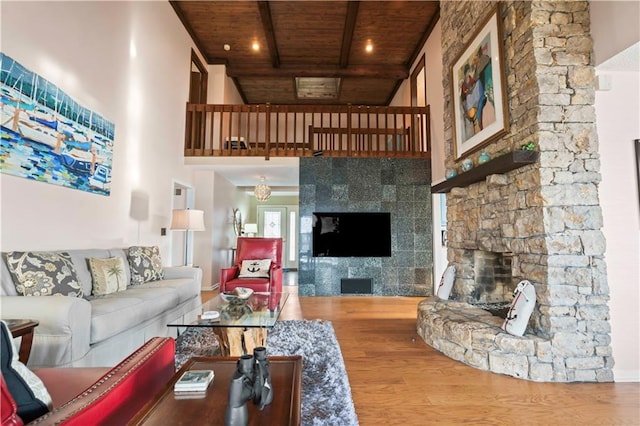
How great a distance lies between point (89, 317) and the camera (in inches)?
80.9

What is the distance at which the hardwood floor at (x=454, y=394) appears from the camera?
5.97 ft

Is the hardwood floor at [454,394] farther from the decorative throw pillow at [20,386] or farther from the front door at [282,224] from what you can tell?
the front door at [282,224]

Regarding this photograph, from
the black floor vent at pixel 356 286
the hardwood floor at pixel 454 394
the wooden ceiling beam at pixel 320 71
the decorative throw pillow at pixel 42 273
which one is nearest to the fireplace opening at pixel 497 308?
the hardwood floor at pixel 454 394

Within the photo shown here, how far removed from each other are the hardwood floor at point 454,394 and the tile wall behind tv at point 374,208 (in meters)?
2.66

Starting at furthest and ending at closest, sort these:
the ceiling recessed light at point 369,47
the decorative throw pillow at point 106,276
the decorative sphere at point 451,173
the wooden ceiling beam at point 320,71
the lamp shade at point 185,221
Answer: the wooden ceiling beam at point 320,71 → the ceiling recessed light at point 369,47 → the lamp shade at point 185,221 → the decorative sphere at point 451,173 → the decorative throw pillow at point 106,276

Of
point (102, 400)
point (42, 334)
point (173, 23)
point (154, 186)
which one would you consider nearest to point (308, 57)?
point (173, 23)

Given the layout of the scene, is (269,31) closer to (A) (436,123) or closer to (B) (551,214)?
(A) (436,123)

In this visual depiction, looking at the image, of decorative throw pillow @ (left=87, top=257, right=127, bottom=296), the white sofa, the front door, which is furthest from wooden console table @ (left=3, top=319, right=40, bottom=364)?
the front door

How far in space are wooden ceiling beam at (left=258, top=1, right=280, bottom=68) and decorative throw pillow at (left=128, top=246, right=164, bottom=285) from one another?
4.27m

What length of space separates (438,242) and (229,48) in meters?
5.70

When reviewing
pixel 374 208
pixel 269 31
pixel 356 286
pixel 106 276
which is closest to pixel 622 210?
pixel 374 208

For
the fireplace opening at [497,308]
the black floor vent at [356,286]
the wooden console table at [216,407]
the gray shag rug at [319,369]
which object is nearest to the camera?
the wooden console table at [216,407]

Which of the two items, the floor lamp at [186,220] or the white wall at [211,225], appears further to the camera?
the white wall at [211,225]

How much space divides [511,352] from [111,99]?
187 inches
